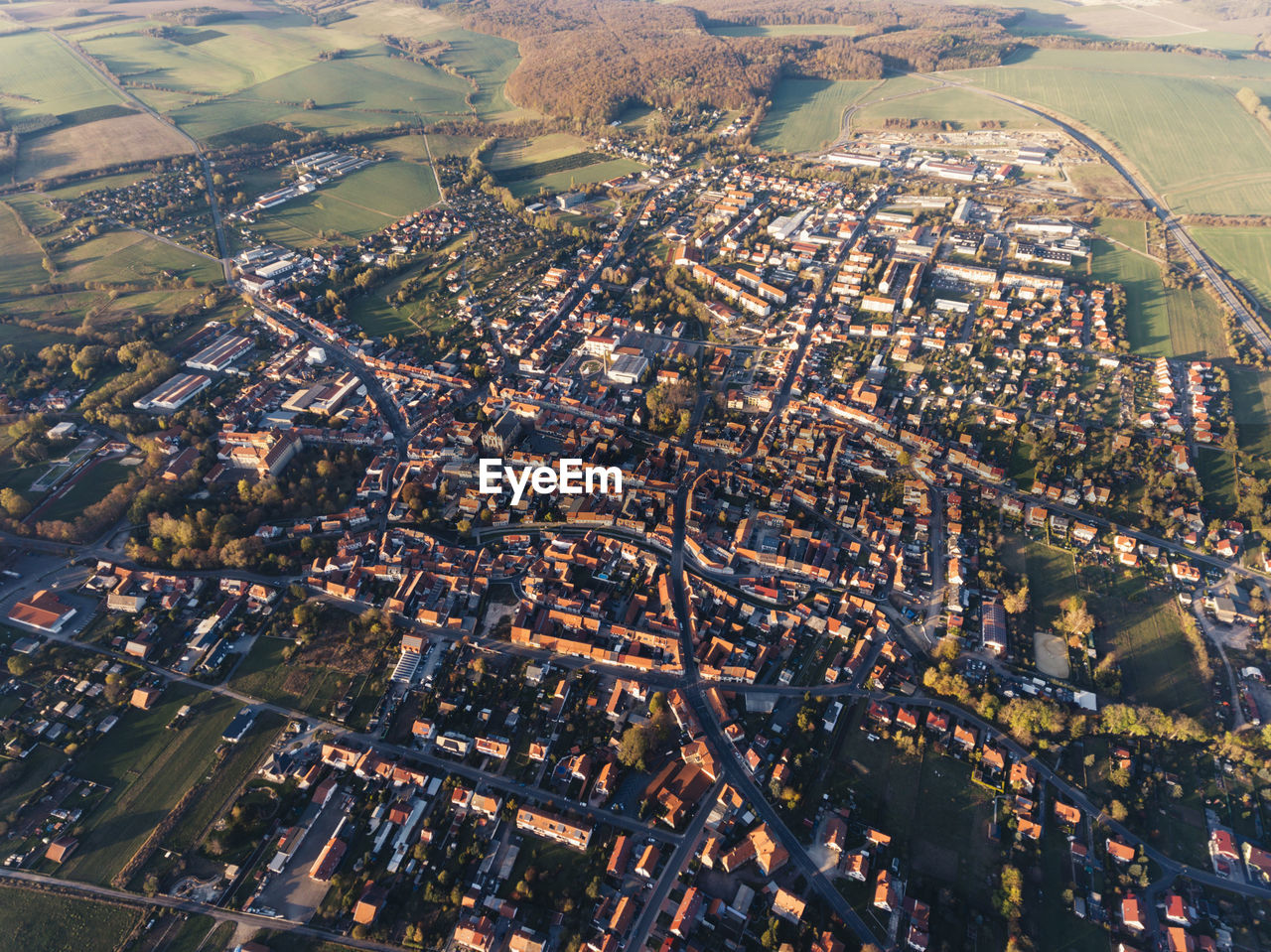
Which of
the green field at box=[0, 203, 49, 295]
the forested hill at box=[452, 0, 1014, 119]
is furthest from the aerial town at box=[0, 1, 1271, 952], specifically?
the forested hill at box=[452, 0, 1014, 119]

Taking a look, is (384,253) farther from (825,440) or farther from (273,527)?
(825,440)

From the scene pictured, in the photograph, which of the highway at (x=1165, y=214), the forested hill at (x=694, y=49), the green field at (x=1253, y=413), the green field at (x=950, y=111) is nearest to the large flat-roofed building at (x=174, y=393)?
the green field at (x=1253, y=413)

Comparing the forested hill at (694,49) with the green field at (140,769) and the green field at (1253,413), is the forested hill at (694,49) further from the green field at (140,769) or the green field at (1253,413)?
the green field at (140,769)

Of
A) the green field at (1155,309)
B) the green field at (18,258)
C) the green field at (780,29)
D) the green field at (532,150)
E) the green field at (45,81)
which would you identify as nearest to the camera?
the green field at (1155,309)

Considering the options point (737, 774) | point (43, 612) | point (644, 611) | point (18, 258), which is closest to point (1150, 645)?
point (737, 774)

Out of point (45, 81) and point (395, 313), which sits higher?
point (45, 81)

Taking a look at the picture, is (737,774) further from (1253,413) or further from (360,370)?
(1253,413)
